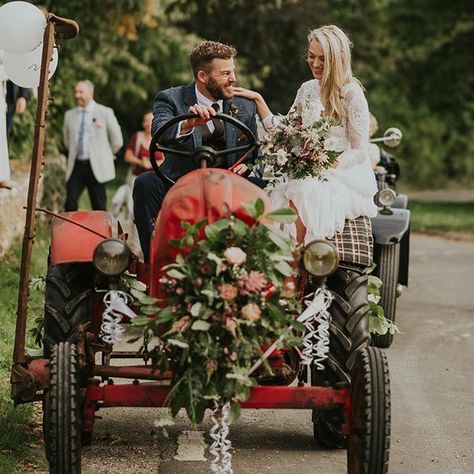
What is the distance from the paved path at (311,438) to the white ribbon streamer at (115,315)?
0.84 meters

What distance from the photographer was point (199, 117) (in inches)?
264

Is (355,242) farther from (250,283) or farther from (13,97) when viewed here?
(13,97)

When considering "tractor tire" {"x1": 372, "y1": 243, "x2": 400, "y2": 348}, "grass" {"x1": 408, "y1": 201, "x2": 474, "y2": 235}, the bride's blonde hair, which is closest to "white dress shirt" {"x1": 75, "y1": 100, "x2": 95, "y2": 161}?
"tractor tire" {"x1": 372, "y1": 243, "x2": 400, "y2": 348}

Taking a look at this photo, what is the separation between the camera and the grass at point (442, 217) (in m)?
21.5

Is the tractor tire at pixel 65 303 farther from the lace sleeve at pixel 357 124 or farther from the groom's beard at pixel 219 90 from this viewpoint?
the lace sleeve at pixel 357 124

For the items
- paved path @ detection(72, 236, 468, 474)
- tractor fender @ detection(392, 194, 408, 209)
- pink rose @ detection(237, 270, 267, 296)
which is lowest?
paved path @ detection(72, 236, 468, 474)

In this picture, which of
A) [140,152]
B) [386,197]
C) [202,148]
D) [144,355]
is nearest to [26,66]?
[202,148]

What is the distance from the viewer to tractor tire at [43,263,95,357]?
6656 mm

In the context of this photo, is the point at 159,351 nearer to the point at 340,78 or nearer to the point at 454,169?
the point at 340,78

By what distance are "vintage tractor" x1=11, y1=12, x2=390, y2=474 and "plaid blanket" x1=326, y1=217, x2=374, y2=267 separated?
0.03ft

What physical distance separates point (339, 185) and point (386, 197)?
145 inches

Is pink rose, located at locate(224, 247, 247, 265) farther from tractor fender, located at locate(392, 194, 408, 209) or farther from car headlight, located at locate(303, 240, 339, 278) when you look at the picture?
tractor fender, located at locate(392, 194, 408, 209)

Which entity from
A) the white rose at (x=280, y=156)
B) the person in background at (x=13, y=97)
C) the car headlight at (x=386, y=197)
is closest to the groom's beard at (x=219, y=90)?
the white rose at (x=280, y=156)

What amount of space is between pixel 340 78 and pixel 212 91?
78cm
